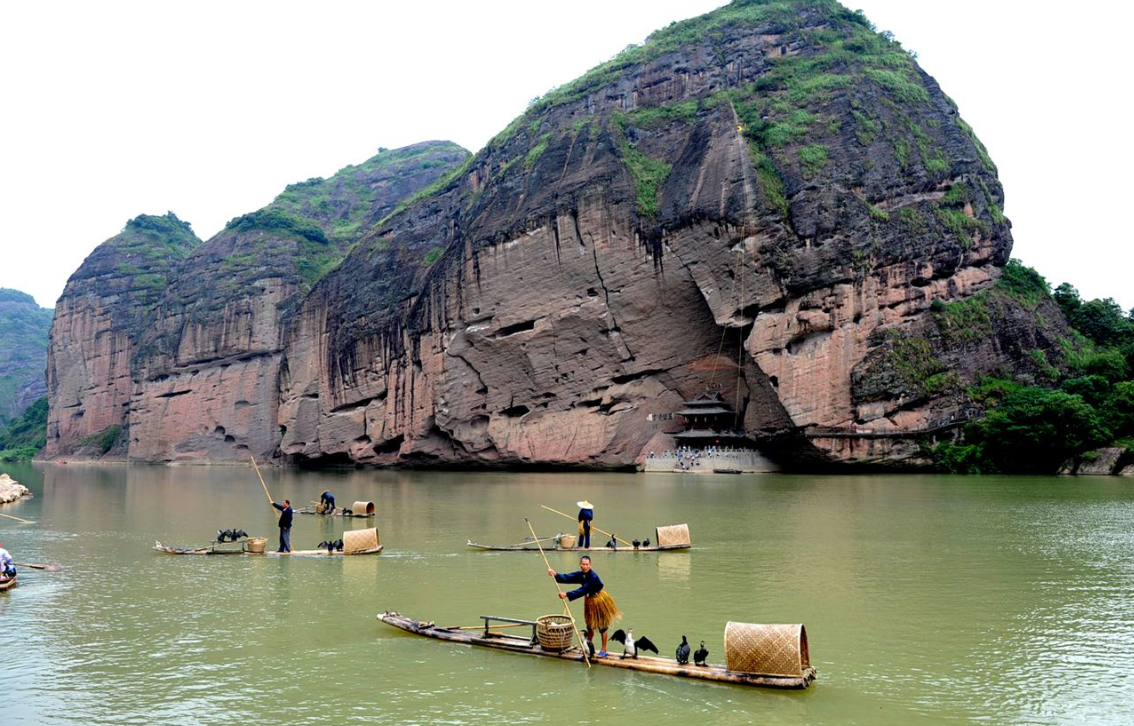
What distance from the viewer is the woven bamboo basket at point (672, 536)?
59.8 ft

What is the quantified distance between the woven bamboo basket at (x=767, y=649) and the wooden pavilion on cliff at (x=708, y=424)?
39414mm

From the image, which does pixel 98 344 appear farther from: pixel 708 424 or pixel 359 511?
pixel 359 511

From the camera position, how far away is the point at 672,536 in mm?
18297

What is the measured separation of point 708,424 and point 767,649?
1653 inches

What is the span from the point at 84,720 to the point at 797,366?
39.4 meters

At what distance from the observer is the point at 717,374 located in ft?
168

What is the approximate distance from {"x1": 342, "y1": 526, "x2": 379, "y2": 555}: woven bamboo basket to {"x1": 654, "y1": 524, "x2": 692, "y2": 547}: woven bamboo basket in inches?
242

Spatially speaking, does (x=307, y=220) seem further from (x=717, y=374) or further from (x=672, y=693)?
(x=672, y=693)

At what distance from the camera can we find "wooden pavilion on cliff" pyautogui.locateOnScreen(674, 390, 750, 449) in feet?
160

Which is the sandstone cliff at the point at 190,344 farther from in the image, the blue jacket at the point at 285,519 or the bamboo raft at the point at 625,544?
the bamboo raft at the point at 625,544

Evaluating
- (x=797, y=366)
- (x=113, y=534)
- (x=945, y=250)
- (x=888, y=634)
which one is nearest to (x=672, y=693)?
(x=888, y=634)

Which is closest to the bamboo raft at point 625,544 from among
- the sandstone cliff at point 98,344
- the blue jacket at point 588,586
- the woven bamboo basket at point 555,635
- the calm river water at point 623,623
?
the calm river water at point 623,623

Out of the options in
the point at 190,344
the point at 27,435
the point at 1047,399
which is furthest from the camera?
the point at 27,435

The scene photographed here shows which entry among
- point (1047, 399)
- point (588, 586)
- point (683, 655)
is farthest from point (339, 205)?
point (683, 655)
